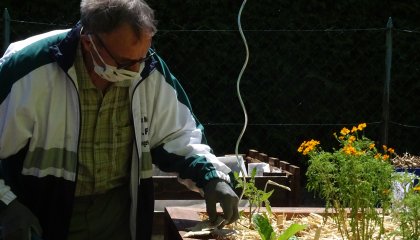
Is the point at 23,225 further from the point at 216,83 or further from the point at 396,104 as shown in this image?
the point at 396,104

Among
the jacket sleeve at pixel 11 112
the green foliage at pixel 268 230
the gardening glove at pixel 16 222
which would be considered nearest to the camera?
the gardening glove at pixel 16 222

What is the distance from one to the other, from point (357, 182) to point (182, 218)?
0.75 metres

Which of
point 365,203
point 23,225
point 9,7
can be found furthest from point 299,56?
point 23,225

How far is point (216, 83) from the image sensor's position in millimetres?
7473

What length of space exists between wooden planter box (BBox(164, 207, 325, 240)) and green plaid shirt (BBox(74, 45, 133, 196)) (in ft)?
1.08

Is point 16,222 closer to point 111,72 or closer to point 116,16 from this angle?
point 111,72

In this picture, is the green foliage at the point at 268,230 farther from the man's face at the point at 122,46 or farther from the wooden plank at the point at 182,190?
the wooden plank at the point at 182,190

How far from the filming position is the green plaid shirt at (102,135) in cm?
300

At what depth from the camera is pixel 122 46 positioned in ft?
9.35

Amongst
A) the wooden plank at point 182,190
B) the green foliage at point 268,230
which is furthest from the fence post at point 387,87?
the green foliage at point 268,230

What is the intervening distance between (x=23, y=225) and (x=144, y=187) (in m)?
0.60

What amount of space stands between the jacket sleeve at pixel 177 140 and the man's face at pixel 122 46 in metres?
0.26

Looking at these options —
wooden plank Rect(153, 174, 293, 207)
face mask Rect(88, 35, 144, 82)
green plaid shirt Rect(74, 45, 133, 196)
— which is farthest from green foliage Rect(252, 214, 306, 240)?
wooden plank Rect(153, 174, 293, 207)

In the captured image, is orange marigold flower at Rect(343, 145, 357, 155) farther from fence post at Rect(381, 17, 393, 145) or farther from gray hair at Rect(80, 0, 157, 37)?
→ fence post at Rect(381, 17, 393, 145)
